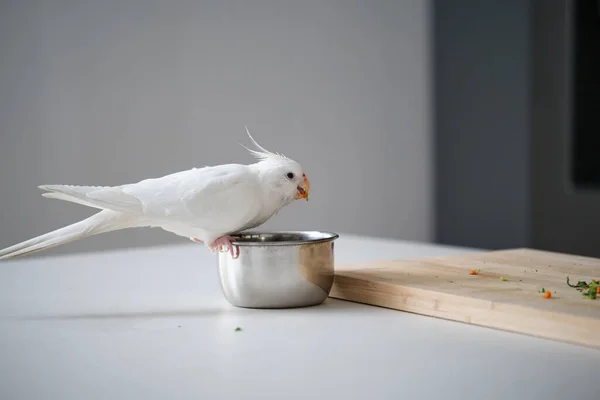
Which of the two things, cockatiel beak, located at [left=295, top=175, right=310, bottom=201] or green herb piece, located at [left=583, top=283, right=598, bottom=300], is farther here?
cockatiel beak, located at [left=295, top=175, right=310, bottom=201]

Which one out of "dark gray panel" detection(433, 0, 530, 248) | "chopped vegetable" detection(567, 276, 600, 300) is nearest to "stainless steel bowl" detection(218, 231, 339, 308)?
"chopped vegetable" detection(567, 276, 600, 300)

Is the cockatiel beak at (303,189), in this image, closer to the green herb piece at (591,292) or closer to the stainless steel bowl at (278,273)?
the stainless steel bowl at (278,273)

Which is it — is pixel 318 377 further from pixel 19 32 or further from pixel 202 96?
pixel 202 96

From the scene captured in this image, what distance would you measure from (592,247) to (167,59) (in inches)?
101

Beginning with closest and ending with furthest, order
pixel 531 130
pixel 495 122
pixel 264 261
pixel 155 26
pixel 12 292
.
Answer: pixel 264 261, pixel 12 292, pixel 155 26, pixel 531 130, pixel 495 122

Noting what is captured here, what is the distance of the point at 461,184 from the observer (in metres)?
5.34

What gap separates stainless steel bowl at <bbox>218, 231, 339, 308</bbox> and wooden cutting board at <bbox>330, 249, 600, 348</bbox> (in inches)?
A: 4.2

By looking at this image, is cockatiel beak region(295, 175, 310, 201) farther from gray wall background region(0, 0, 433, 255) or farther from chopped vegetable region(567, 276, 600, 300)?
gray wall background region(0, 0, 433, 255)

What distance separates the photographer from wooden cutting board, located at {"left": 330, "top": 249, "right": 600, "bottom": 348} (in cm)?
123

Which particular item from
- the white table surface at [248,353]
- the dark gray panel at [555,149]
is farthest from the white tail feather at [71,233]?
the dark gray panel at [555,149]

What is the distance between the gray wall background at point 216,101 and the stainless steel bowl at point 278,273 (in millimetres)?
2684

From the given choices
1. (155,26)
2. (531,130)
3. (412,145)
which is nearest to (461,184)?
(412,145)

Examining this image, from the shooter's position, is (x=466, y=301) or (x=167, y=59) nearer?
(x=466, y=301)

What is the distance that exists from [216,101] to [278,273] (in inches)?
124
